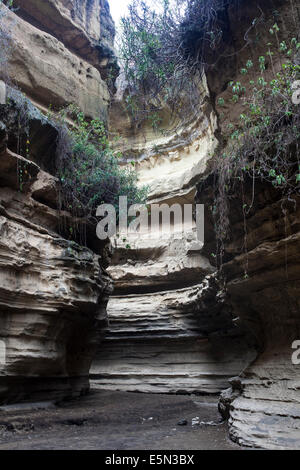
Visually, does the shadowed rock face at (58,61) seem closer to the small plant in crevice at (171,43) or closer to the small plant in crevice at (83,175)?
the small plant in crevice at (83,175)

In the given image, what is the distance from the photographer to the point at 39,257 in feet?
26.2

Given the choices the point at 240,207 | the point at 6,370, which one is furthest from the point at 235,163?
the point at 6,370

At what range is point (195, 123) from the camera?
1898 centimetres

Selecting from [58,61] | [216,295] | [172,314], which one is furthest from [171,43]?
[172,314]

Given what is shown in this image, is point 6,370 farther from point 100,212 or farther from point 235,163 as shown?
point 235,163

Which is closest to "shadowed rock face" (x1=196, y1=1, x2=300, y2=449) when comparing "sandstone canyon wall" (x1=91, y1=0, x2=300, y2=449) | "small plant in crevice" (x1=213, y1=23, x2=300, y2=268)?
"sandstone canyon wall" (x1=91, y1=0, x2=300, y2=449)

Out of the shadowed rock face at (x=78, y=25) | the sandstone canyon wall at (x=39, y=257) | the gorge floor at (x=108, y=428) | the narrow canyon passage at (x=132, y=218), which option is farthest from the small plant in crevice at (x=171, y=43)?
the gorge floor at (x=108, y=428)

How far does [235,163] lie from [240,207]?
0.71 metres

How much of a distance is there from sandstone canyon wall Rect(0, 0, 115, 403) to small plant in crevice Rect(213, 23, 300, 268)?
3746mm

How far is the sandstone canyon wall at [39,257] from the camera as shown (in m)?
7.45

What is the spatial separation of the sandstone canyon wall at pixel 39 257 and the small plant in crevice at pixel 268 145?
3.75m

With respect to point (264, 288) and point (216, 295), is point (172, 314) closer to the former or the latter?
point (216, 295)

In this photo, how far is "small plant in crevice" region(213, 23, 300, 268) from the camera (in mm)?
5152
